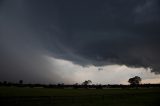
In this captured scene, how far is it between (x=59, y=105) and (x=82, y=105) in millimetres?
3797

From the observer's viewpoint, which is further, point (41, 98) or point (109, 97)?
point (109, 97)

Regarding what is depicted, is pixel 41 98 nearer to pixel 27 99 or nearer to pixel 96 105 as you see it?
pixel 27 99

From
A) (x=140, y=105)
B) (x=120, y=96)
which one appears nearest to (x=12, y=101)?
(x=140, y=105)

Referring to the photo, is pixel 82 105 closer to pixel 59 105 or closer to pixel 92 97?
pixel 59 105

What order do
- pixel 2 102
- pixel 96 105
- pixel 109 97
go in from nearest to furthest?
Answer: 1. pixel 2 102
2. pixel 96 105
3. pixel 109 97

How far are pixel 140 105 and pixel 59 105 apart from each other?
13905 mm

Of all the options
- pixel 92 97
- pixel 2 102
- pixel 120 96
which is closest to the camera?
pixel 2 102

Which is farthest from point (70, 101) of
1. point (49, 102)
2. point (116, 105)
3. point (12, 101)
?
point (12, 101)

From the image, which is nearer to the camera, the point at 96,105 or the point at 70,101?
the point at 96,105

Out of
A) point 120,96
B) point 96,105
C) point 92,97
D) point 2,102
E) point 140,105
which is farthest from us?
point 120,96

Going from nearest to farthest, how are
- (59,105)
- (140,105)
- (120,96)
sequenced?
(59,105), (140,105), (120,96)

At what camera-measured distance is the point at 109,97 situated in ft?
161

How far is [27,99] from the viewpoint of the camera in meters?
34.4

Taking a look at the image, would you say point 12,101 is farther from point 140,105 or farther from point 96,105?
point 140,105
